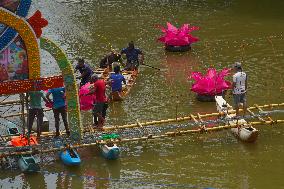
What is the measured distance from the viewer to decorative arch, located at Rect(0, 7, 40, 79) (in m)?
12.1

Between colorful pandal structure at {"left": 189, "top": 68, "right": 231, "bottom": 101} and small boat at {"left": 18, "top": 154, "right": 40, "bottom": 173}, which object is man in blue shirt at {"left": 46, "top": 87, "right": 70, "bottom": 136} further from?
colorful pandal structure at {"left": 189, "top": 68, "right": 231, "bottom": 101}

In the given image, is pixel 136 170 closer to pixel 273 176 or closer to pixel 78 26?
pixel 273 176

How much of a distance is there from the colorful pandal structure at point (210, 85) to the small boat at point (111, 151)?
461 centimetres

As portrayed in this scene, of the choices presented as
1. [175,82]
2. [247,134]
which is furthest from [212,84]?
[247,134]

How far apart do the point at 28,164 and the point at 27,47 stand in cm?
253

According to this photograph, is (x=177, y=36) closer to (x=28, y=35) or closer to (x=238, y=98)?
(x=238, y=98)

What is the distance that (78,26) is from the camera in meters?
27.4

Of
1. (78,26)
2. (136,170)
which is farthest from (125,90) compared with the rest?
(78,26)

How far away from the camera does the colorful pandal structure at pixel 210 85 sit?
1766cm

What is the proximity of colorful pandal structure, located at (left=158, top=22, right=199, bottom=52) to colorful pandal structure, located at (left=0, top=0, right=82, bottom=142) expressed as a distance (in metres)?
10.4

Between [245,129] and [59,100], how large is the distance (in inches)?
176

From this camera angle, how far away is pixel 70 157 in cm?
1360

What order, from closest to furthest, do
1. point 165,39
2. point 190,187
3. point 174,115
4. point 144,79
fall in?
1. point 190,187
2. point 174,115
3. point 144,79
4. point 165,39

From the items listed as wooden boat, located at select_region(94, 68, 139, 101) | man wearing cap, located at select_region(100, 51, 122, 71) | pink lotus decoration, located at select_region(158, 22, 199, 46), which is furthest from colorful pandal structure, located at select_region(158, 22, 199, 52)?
man wearing cap, located at select_region(100, 51, 122, 71)
